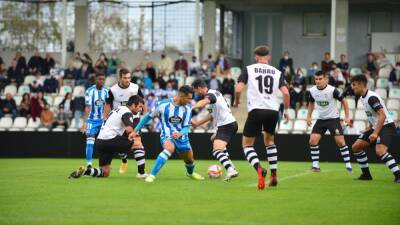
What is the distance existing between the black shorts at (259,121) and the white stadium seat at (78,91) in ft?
55.3

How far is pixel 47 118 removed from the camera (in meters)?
27.8

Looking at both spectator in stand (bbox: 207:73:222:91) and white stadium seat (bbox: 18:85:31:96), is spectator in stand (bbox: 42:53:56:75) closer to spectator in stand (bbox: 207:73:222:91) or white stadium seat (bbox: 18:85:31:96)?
white stadium seat (bbox: 18:85:31:96)

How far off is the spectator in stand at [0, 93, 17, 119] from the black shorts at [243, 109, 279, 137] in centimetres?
1783

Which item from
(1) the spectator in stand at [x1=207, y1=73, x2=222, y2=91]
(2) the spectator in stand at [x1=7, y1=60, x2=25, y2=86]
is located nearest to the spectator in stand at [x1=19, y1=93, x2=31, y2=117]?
(2) the spectator in stand at [x1=7, y1=60, x2=25, y2=86]

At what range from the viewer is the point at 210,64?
30.9 metres

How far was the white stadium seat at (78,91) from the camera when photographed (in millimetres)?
28825

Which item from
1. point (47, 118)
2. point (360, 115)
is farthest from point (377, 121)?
point (47, 118)

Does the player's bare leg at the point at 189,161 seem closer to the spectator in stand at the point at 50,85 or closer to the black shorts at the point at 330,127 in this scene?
the black shorts at the point at 330,127

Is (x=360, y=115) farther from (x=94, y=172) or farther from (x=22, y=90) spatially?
(x=94, y=172)

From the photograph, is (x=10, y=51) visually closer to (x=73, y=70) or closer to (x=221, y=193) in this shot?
(x=73, y=70)

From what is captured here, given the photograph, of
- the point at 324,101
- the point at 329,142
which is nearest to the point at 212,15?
the point at 329,142

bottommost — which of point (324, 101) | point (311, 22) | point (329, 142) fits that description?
point (329, 142)

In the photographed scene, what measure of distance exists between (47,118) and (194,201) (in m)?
18.1

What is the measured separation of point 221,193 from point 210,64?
1952 centimetres
